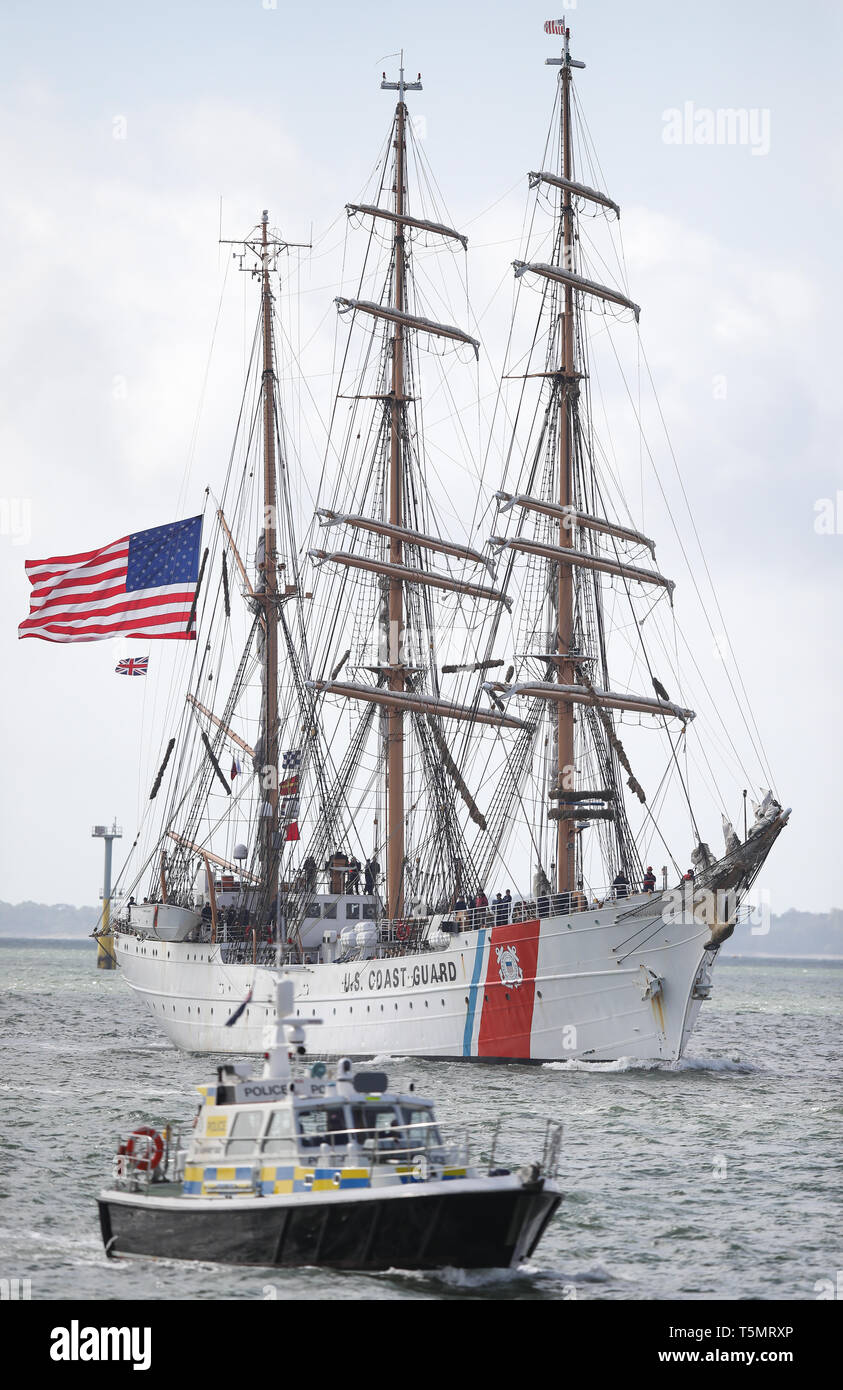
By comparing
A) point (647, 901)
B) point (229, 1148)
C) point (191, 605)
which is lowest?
point (229, 1148)

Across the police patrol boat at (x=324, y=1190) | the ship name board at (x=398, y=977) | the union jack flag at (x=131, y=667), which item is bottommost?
the police patrol boat at (x=324, y=1190)

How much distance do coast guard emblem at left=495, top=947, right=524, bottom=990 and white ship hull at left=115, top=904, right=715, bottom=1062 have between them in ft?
0.11

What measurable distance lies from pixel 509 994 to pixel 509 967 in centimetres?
93

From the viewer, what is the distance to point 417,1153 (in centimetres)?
2650

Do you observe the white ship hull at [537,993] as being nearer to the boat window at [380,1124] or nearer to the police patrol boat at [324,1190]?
the police patrol boat at [324,1190]

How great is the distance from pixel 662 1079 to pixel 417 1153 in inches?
1157

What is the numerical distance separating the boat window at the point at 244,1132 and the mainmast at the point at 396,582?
42.5 metres

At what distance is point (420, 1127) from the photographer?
2670 centimetres

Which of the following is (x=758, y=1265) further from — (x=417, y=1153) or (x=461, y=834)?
(x=461, y=834)

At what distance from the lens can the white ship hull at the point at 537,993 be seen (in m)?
55.6

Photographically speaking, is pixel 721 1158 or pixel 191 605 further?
pixel 191 605

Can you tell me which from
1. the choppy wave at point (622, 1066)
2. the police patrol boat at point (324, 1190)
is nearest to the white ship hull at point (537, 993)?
the choppy wave at point (622, 1066)

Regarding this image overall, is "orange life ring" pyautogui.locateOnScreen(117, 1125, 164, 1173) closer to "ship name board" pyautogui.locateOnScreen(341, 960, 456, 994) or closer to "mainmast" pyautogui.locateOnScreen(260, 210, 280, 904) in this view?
"ship name board" pyautogui.locateOnScreen(341, 960, 456, 994)
